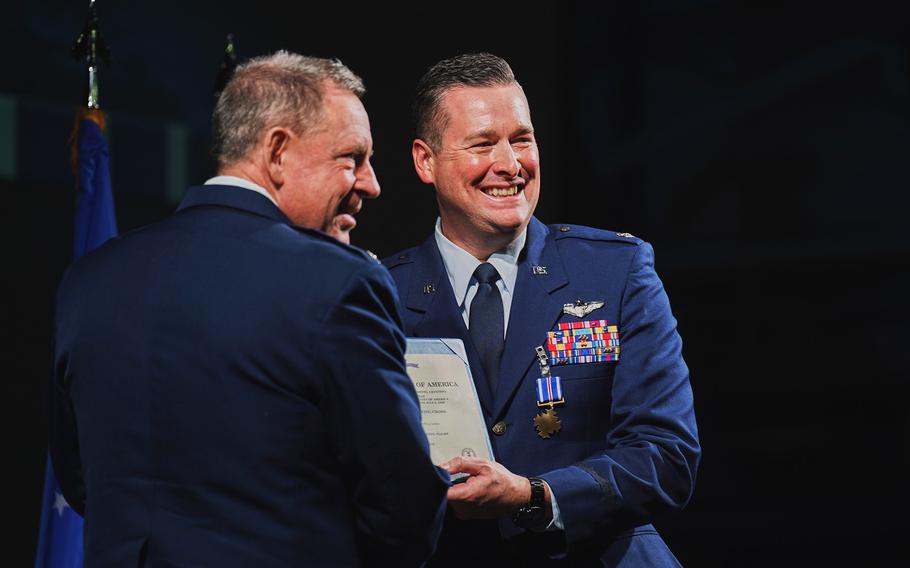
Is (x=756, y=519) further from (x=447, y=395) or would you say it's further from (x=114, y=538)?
(x=114, y=538)

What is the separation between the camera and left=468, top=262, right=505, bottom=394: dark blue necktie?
74.5 inches

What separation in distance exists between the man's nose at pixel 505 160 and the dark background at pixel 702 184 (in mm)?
2056

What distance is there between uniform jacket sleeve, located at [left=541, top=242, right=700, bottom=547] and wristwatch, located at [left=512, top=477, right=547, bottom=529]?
2cm

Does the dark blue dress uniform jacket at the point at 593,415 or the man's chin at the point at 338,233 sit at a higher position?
the man's chin at the point at 338,233

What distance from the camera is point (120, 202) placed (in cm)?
409

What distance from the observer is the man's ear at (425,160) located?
206 centimetres

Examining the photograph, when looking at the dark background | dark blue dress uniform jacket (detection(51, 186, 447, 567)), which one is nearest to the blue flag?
the dark background

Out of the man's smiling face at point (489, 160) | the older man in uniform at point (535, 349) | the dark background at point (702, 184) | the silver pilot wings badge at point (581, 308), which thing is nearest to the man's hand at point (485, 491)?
the older man in uniform at point (535, 349)

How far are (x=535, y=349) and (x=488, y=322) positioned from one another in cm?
11

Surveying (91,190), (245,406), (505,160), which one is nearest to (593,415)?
(505,160)

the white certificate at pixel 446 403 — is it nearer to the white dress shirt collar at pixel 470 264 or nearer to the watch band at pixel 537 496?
the watch band at pixel 537 496

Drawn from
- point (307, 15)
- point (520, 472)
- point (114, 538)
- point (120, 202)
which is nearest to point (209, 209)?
point (114, 538)

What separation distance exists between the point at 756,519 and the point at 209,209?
3.22 metres

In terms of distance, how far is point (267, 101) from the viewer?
4.90 feet
